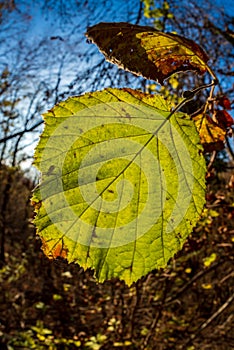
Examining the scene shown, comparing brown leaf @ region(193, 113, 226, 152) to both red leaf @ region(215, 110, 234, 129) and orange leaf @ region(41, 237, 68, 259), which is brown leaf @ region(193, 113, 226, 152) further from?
orange leaf @ region(41, 237, 68, 259)

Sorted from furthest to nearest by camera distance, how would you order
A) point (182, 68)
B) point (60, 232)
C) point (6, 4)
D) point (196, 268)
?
point (6, 4)
point (196, 268)
point (182, 68)
point (60, 232)

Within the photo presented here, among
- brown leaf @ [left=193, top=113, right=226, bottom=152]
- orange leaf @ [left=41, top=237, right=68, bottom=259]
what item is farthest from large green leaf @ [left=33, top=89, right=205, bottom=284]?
brown leaf @ [left=193, top=113, right=226, bottom=152]

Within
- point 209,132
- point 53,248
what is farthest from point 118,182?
point 209,132

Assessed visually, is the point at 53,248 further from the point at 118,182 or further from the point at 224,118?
the point at 224,118

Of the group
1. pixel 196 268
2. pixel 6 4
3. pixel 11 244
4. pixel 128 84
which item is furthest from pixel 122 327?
pixel 6 4

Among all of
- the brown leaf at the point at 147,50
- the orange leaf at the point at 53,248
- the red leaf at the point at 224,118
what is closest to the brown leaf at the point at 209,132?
the red leaf at the point at 224,118

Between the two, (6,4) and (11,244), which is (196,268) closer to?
(11,244)

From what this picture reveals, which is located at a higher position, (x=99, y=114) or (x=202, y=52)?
(x=202, y=52)

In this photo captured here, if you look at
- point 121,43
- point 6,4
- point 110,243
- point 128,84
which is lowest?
point 110,243

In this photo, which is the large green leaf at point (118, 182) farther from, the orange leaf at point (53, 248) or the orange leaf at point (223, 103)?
the orange leaf at point (223, 103)
